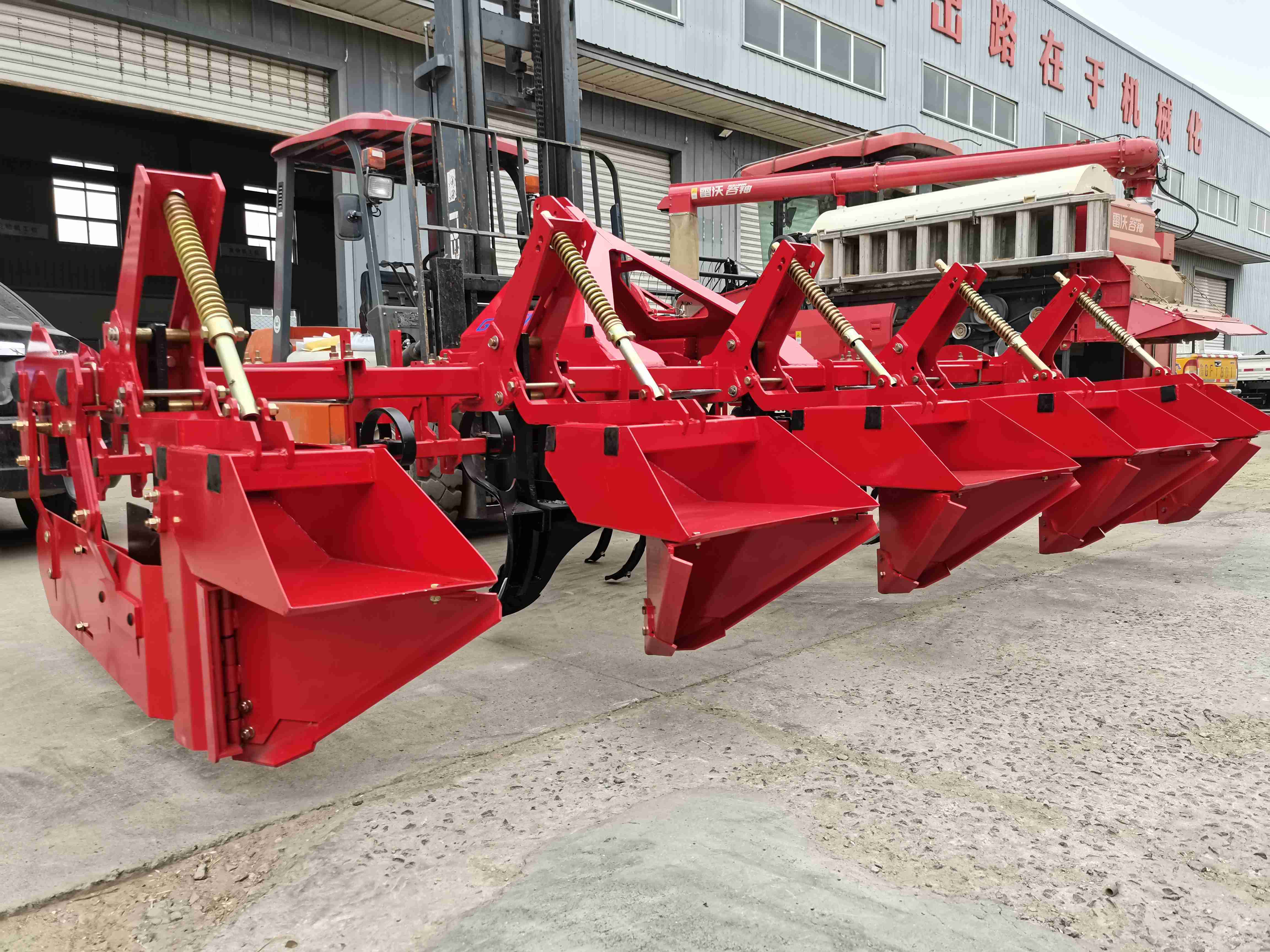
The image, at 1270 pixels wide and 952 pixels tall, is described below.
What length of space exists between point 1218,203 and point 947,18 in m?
16.2

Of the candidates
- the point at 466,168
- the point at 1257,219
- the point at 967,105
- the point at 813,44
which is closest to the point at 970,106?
the point at 967,105

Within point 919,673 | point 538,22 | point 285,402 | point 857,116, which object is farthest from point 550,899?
point 857,116

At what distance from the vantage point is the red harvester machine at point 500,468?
2.18 m

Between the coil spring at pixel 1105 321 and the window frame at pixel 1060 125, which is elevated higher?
the window frame at pixel 1060 125

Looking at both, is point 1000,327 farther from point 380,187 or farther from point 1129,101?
point 1129,101

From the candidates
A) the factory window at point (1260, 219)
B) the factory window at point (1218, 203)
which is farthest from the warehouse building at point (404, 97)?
the factory window at point (1260, 219)

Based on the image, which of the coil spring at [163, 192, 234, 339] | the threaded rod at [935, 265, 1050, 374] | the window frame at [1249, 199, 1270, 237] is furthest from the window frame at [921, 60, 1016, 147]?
the coil spring at [163, 192, 234, 339]

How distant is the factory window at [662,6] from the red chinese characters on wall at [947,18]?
6.51 metres

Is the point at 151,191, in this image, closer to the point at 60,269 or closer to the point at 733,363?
the point at 733,363

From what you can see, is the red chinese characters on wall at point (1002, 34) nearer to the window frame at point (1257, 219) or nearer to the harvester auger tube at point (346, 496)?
the window frame at point (1257, 219)

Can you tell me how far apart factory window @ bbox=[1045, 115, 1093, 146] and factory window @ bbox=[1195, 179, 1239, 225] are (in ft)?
25.8

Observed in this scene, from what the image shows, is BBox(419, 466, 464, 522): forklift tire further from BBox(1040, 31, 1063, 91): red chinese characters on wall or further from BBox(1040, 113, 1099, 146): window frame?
BBox(1040, 31, 1063, 91): red chinese characters on wall

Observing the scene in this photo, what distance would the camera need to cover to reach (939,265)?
479cm

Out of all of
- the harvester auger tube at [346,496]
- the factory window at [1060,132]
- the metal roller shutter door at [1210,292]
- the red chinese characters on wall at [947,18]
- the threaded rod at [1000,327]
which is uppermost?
the red chinese characters on wall at [947,18]
